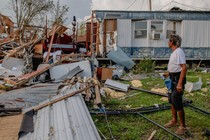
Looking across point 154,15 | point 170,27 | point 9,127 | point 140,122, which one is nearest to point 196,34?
point 170,27

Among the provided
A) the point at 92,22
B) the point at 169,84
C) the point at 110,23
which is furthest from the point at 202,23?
the point at 169,84

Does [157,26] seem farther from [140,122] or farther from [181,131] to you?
[181,131]

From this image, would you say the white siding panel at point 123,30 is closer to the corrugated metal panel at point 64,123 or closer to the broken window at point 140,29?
the broken window at point 140,29

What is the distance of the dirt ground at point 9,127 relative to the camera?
4.21m

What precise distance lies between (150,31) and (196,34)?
10.1 ft

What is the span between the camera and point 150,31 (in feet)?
54.5

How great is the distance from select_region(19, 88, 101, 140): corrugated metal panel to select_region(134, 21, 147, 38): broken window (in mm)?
12049

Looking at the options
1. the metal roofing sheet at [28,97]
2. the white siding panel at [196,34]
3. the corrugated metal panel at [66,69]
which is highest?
the white siding panel at [196,34]

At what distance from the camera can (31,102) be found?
20.3 feet

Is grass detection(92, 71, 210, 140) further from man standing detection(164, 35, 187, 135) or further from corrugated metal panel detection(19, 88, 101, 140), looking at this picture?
corrugated metal panel detection(19, 88, 101, 140)

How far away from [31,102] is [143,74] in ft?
26.3

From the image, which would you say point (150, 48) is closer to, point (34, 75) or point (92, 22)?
point (92, 22)

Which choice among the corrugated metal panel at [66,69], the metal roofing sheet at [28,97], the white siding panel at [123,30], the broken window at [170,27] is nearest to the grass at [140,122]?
the metal roofing sheet at [28,97]

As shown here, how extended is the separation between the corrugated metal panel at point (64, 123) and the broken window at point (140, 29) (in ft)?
39.5
